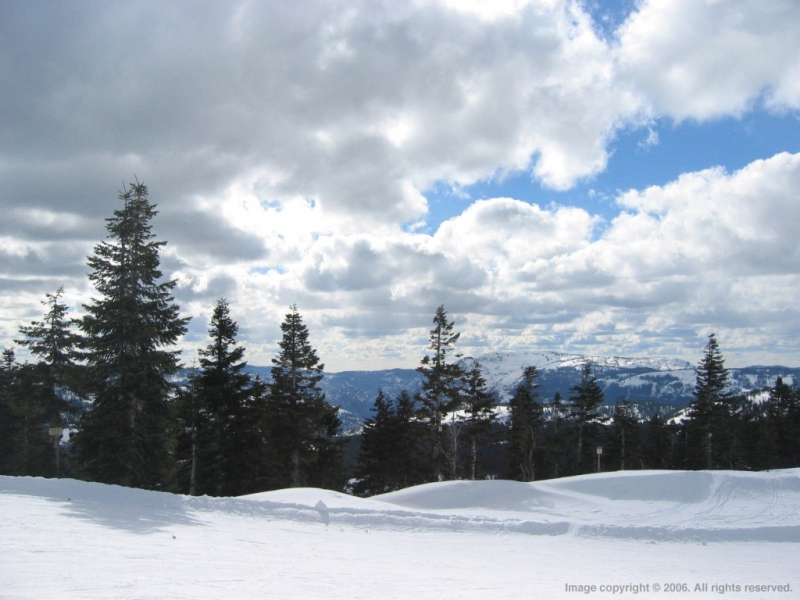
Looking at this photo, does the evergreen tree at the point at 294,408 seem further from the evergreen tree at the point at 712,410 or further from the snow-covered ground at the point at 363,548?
the evergreen tree at the point at 712,410

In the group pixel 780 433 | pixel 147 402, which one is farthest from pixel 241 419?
pixel 780 433

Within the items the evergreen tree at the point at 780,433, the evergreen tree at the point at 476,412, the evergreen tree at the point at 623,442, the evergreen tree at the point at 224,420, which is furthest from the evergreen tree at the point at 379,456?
the evergreen tree at the point at 780,433

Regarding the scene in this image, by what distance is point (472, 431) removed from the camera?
124 ft

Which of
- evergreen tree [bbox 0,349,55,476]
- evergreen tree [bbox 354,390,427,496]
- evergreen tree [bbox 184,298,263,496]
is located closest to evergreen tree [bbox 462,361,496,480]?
evergreen tree [bbox 354,390,427,496]

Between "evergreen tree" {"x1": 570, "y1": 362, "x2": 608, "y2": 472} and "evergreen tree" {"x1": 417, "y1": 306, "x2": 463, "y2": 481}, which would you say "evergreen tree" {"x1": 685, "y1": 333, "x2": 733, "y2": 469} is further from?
"evergreen tree" {"x1": 417, "y1": 306, "x2": 463, "y2": 481}

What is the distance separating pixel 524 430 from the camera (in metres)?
46.1

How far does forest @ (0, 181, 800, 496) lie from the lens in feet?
72.8

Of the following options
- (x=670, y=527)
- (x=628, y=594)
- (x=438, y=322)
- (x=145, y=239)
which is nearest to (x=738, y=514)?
(x=670, y=527)

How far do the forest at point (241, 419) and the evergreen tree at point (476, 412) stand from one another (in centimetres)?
14

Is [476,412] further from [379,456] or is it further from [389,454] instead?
[379,456]

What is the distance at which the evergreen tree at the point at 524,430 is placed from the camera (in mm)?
45938

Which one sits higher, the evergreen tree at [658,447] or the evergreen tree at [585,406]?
the evergreen tree at [585,406]

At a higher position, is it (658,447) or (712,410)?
(712,410)

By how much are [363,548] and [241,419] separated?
804 inches
